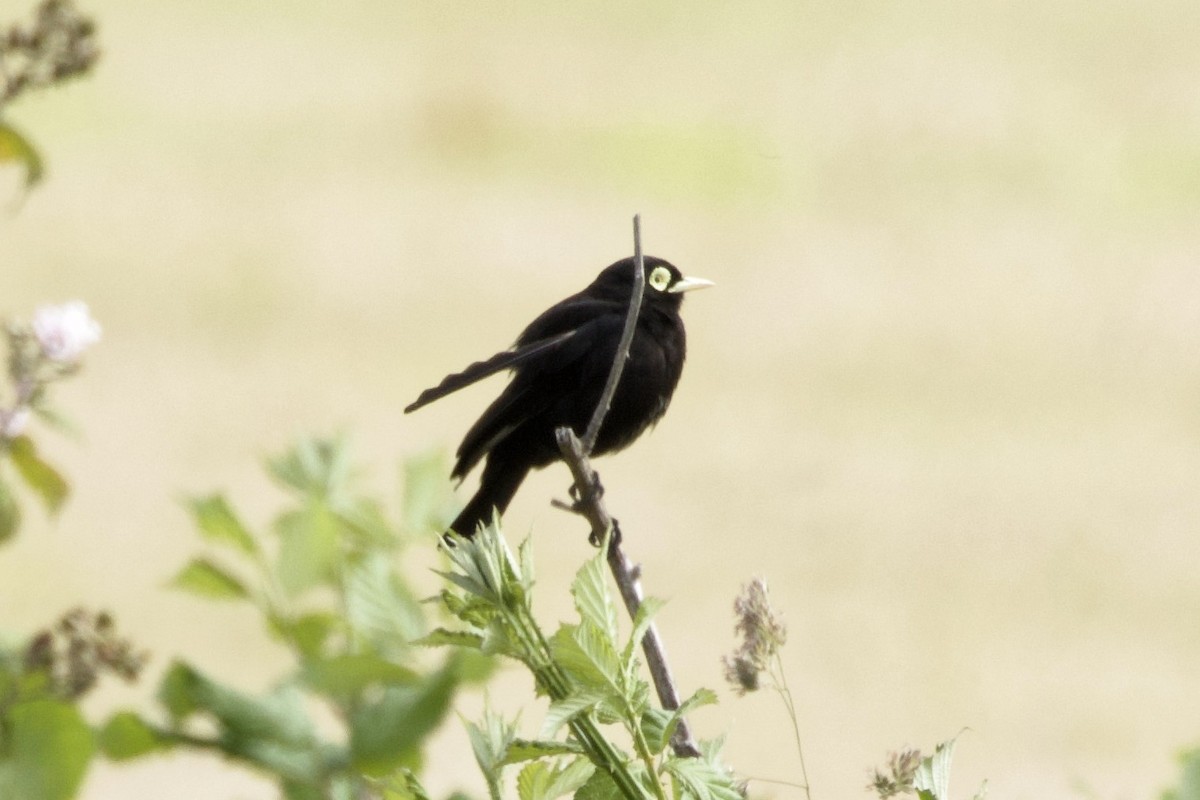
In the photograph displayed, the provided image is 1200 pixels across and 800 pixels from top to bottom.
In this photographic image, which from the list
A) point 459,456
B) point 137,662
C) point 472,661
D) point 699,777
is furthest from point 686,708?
point 459,456

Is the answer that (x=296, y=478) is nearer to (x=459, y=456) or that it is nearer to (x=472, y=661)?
(x=472, y=661)

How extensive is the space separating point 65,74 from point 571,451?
100 cm

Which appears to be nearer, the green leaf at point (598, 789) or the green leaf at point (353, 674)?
the green leaf at point (598, 789)

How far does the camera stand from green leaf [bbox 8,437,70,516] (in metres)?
2.18

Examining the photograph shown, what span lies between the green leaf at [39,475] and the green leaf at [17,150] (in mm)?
341

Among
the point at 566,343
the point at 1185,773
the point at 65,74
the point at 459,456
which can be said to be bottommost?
the point at 1185,773

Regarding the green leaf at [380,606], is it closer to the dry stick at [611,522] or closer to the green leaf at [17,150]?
the dry stick at [611,522]

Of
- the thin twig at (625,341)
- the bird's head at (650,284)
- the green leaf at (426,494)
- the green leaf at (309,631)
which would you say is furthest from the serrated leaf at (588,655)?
the bird's head at (650,284)

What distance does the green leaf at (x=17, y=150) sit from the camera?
2.11 m

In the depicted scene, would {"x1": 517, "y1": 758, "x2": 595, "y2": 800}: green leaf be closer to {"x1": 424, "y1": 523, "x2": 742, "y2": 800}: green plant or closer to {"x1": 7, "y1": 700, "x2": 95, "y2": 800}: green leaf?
{"x1": 424, "y1": 523, "x2": 742, "y2": 800}: green plant

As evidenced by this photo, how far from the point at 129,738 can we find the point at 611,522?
2.03 ft

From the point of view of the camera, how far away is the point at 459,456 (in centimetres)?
359

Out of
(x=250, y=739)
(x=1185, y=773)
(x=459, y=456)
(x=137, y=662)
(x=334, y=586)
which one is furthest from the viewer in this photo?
(x=459, y=456)

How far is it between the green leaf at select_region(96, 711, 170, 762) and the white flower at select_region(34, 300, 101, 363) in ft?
1.73
